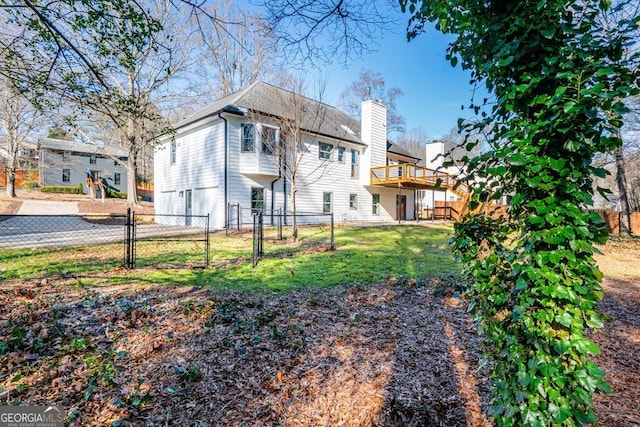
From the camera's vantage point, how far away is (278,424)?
2393 millimetres

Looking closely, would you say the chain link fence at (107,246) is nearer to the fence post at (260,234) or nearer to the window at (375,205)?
the fence post at (260,234)

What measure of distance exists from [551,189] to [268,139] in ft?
43.8

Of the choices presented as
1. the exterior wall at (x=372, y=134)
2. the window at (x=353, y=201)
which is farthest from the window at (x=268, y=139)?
the exterior wall at (x=372, y=134)

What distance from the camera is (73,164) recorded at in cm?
Answer: 3259

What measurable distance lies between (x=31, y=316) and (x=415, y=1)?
5.64m

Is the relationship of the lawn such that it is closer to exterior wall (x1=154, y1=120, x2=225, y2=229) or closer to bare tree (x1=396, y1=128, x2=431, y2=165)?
exterior wall (x1=154, y1=120, x2=225, y2=229)

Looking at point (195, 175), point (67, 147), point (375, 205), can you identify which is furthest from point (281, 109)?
point (67, 147)

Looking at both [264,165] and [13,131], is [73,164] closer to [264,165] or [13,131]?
[13,131]

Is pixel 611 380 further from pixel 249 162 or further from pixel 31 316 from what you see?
pixel 249 162

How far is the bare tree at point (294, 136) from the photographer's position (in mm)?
11672

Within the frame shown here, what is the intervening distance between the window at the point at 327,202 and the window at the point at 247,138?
16.8ft

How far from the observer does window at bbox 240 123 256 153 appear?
47.6 ft

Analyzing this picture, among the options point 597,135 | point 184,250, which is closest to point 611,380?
point 597,135

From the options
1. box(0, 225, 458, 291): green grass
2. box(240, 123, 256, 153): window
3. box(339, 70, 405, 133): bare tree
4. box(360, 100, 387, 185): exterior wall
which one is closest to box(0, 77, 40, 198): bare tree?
box(240, 123, 256, 153): window
